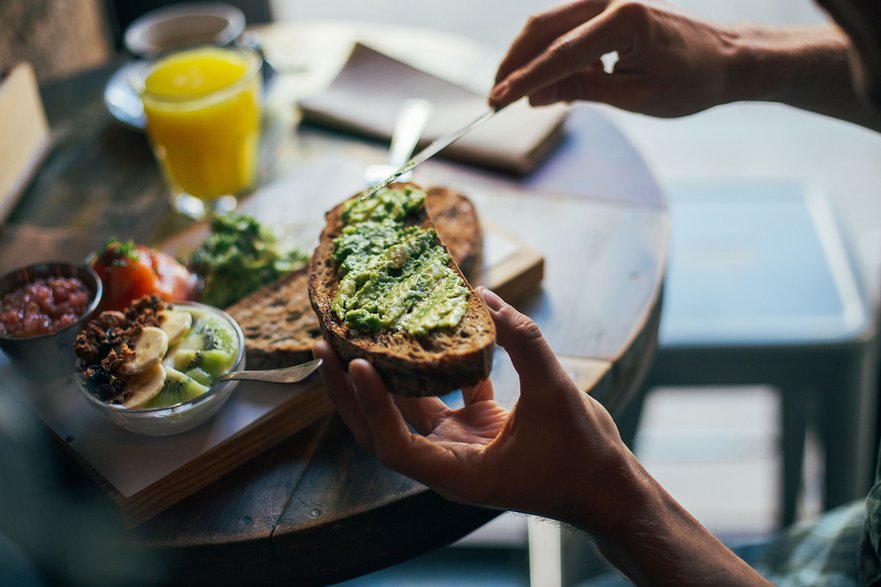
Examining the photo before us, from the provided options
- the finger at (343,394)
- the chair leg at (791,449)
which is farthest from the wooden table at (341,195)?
the chair leg at (791,449)

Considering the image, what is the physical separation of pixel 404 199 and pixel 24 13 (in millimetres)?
2120

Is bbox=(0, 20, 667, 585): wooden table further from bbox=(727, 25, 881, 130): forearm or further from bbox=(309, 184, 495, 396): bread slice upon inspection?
bbox=(727, 25, 881, 130): forearm

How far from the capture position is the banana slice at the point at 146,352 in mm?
1299

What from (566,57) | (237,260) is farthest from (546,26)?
(237,260)

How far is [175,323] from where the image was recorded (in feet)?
4.58

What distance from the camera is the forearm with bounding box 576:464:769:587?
1.16 metres

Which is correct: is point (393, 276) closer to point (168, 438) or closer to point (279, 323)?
point (279, 323)

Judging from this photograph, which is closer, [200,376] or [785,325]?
[200,376]

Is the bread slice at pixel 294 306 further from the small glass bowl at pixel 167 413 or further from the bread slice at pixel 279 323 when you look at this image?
the small glass bowl at pixel 167 413

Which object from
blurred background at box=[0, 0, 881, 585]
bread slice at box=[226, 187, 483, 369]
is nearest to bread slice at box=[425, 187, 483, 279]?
bread slice at box=[226, 187, 483, 369]

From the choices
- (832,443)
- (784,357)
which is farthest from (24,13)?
(832,443)

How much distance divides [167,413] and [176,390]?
0.14ft

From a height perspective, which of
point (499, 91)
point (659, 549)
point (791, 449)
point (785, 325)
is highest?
point (499, 91)

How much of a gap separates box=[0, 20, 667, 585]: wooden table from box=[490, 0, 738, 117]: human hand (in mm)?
268
